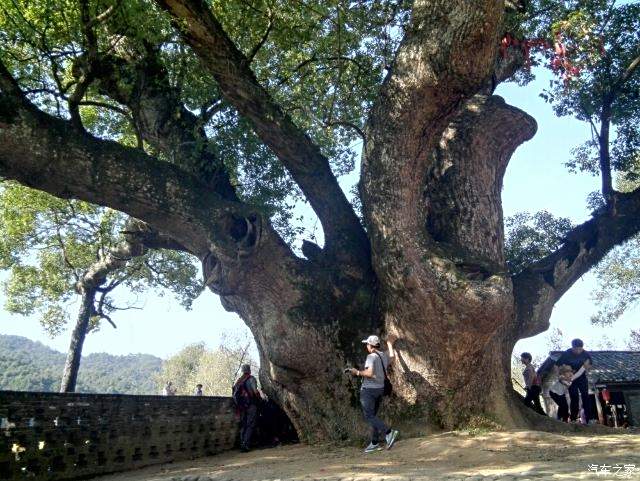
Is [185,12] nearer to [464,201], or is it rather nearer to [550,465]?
[464,201]

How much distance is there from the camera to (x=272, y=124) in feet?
26.2

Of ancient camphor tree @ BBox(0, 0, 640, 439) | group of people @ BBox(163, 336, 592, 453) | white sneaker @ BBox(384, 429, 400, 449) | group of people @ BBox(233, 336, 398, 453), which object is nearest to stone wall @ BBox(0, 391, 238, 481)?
group of people @ BBox(163, 336, 592, 453)

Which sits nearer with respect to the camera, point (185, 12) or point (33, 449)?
point (33, 449)

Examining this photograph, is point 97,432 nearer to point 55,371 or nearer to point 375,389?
point 375,389

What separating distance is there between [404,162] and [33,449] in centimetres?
602

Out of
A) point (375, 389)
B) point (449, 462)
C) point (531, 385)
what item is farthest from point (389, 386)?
point (531, 385)

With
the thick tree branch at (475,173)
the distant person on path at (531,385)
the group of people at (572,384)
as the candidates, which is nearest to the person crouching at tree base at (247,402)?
the thick tree branch at (475,173)

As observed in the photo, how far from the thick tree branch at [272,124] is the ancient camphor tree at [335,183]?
0.03m

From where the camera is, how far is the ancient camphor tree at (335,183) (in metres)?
7.14

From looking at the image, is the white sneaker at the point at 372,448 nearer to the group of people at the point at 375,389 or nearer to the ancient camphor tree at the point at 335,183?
the group of people at the point at 375,389

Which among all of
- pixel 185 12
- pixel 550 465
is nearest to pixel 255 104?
pixel 185 12

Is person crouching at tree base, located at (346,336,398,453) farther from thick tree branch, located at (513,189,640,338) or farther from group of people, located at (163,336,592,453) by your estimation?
thick tree branch, located at (513,189,640,338)

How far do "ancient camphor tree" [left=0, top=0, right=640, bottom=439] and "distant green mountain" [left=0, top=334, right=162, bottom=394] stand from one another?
2230 inches

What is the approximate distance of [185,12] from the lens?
23.6 feet
